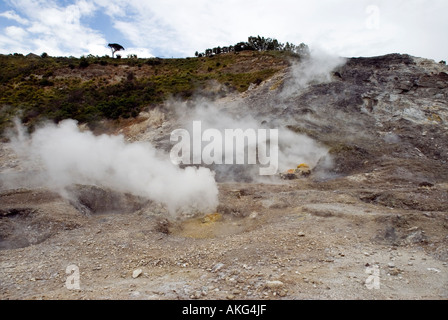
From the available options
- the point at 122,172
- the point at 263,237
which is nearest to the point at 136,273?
the point at 263,237

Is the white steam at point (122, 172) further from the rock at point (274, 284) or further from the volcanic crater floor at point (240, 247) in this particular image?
the rock at point (274, 284)

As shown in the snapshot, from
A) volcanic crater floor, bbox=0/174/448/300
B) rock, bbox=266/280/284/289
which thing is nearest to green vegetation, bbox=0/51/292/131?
volcanic crater floor, bbox=0/174/448/300

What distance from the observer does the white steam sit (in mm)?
7492

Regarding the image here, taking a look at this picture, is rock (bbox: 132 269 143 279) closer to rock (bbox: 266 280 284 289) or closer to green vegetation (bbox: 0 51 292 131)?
rock (bbox: 266 280 284 289)

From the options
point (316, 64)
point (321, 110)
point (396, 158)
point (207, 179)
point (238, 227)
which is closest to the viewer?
point (238, 227)

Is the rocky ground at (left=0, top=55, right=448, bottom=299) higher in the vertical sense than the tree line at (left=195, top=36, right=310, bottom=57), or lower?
lower

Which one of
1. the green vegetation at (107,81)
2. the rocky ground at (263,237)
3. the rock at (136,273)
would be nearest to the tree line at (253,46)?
the green vegetation at (107,81)

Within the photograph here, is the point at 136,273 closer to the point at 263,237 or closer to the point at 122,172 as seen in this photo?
the point at 263,237

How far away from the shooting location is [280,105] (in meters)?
14.5

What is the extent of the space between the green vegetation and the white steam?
540 cm

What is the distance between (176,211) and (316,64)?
1275 centimetres

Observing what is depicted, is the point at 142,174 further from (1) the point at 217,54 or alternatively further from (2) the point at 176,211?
(1) the point at 217,54
